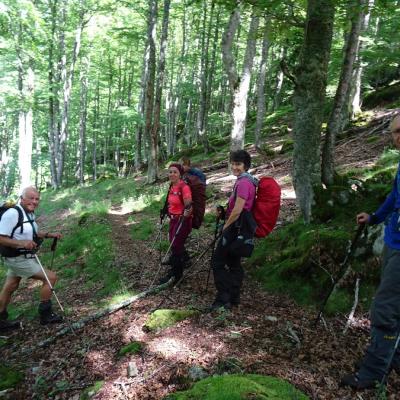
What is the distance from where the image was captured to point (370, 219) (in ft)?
13.8

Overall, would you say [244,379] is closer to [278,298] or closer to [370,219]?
[370,219]

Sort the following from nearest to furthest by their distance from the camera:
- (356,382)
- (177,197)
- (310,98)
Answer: (356,382) < (310,98) < (177,197)

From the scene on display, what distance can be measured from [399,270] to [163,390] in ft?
8.55

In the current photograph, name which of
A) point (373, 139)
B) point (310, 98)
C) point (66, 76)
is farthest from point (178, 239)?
point (66, 76)

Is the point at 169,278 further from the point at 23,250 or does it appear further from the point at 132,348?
the point at 23,250

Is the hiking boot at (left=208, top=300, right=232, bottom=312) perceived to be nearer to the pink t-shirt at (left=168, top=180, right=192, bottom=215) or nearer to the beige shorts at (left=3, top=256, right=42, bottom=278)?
the pink t-shirt at (left=168, top=180, right=192, bottom=215)

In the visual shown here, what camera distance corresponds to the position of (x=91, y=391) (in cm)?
404

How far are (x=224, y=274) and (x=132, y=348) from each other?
64.8 inches

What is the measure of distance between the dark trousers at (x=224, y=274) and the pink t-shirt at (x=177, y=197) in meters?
1.67

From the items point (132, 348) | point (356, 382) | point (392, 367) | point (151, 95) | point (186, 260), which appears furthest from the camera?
point (151, 95)

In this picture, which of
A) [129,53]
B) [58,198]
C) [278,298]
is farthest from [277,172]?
[129,53]

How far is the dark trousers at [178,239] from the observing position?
681cm

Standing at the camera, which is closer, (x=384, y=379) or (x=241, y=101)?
(x=384, y=379)

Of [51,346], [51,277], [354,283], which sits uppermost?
[354,283]
